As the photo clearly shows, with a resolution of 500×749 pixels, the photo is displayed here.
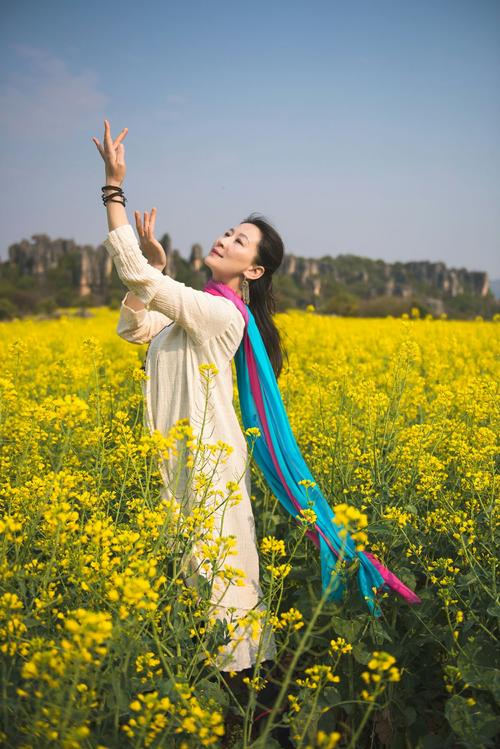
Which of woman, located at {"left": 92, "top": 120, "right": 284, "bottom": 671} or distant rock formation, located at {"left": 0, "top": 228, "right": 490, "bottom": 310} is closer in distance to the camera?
woman, located at {"left": 92, "top": 120, "right": 284, "bottom": 671}

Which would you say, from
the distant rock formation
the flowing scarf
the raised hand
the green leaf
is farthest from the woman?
the distant rock formation

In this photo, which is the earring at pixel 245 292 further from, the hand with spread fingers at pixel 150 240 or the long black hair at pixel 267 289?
the hand with spread fingers at pixel 150 240

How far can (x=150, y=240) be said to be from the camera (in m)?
2.23

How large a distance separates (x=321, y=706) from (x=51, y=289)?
137 ft

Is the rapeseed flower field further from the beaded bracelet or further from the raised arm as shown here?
the beaded bracelet

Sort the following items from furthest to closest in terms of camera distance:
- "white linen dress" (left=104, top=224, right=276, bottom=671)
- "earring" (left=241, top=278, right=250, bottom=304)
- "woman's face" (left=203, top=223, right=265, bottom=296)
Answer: "earring" (left=241, top=278, right=250, bottom=304), "woman's face" (left=203, top=223, right=265, bottom=296), "white linen dress" (left=104, top=224, right=276, bottom=671)

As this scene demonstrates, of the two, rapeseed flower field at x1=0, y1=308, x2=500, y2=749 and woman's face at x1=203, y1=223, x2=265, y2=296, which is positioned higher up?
woman's face at x1=203, y1=223, x2=265, y2=296

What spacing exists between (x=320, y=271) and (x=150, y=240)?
46701 millimetres

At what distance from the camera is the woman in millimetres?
1975

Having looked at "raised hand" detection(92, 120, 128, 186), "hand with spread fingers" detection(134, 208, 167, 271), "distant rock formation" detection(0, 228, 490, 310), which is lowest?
"hand with spread fingers" detection(134, 208, 167, 271)

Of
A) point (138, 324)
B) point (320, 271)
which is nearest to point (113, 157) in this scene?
point (138, 324)

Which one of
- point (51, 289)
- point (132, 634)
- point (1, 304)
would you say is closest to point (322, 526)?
point (132, 634)

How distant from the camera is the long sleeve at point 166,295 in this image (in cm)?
190

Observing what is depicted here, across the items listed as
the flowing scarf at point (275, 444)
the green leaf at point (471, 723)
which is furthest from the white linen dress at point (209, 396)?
the green leaf at point (471, 723)
